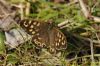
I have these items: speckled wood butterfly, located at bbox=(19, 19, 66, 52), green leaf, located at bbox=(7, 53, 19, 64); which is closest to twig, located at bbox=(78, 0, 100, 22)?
speckled wood butterfly, located at bbox=(19, 19, 66, 52)

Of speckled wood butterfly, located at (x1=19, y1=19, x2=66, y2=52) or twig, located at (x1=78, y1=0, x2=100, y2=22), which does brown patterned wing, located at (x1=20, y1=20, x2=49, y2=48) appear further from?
twig, located at (x1=78, y1=0, x2=100, y2=22)

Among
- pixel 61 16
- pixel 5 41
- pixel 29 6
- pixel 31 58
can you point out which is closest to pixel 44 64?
pixel 31 58

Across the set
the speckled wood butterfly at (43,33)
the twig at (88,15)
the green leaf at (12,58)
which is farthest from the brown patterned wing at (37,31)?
the twig at (88,15)

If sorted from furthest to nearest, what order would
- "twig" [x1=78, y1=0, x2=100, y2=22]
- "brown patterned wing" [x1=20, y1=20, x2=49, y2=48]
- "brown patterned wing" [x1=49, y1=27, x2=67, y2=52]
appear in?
"twig" [x1=78, y1=0, x2=100, y2=22]
"brown patterned wing" [x1=20, y1=20, x2=49, y2=48]
"brown patterned wing" [x1=49, y1=27, x2=67, y2=52]

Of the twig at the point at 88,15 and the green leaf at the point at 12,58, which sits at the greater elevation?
the twig at the point at 88,15

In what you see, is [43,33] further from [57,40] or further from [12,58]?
[12,58]

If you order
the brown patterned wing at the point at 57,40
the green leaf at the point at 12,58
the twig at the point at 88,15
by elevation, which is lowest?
the green leaf at the point at 12,58

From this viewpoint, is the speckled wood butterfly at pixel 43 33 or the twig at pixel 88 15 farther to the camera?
the twig at pixel 88 15

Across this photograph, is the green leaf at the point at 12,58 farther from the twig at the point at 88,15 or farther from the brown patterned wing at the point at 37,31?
the twig at the point at 88,15

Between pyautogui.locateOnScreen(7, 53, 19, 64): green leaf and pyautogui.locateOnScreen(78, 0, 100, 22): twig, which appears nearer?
pyautogui.locateOnScreen(7, 53, 19, 64): green leaf
